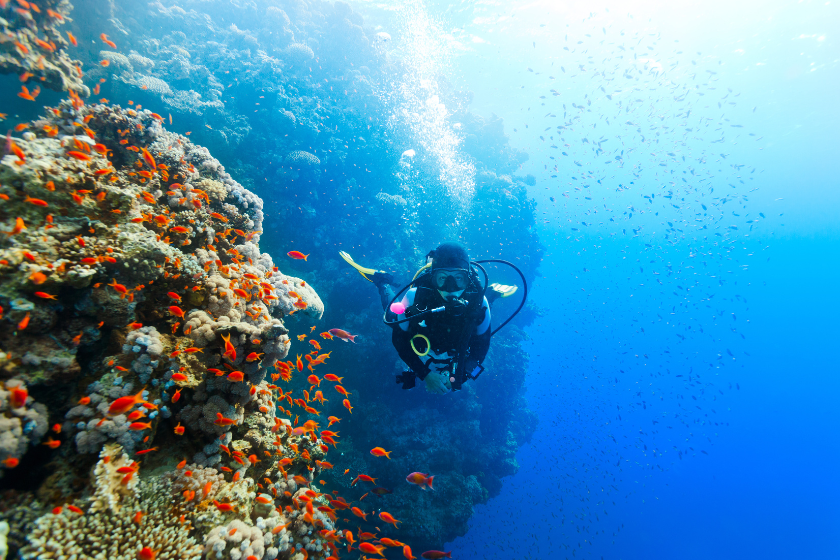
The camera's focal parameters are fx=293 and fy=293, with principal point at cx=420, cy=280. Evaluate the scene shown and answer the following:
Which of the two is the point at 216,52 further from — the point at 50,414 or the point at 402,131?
the point at 50,414

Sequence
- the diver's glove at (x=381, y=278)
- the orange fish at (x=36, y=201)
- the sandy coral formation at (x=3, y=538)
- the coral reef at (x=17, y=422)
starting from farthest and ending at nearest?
the diver's glove at (x=381, y=278) → the orange fish at (x=36, y=201) → the coral reef at (x=17, y=422) → the sandy coral formation at (x=3, y=538)

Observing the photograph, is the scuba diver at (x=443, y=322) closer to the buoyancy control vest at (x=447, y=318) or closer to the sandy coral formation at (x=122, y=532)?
the buoyancy control vest at (x=447, y=318)

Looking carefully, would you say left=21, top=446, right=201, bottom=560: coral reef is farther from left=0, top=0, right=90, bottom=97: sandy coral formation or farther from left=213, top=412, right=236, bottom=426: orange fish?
left=0, top=0, right=90, bottom=97: sandy coral formation

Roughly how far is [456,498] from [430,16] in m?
38.3

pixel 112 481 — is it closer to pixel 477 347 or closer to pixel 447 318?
pixel 447 318

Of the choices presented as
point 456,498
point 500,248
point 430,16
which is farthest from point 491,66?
point 456,498

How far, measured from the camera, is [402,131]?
18406mm

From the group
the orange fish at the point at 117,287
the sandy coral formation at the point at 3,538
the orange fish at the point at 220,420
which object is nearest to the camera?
the sandy coral formation at the point at 3,538

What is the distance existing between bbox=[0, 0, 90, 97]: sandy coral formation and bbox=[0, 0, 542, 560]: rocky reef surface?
0.38m

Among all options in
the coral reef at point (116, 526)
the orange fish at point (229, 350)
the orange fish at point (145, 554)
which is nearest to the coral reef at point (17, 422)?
the coral reef at point (116, 526)

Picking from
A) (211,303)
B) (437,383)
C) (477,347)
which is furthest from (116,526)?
(477,347)

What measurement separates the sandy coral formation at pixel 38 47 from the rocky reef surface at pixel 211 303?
0.38 m

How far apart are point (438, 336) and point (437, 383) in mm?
707

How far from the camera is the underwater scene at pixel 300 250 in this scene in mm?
2623
